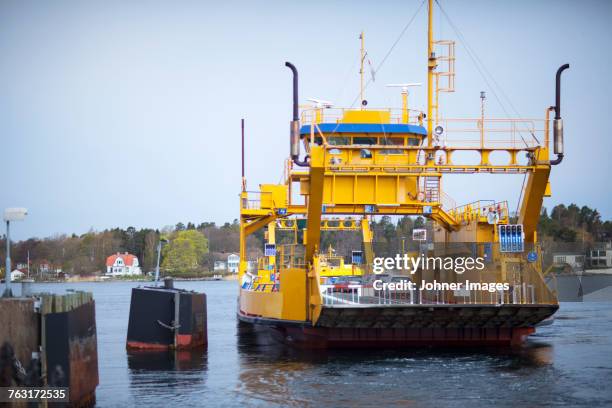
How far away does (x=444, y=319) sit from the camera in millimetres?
24344

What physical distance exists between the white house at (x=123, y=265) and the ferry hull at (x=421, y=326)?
123357 millimetres

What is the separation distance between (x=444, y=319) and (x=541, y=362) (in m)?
2.80

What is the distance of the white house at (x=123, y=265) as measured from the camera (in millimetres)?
148375

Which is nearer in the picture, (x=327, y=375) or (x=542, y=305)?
(x=327, y=375)

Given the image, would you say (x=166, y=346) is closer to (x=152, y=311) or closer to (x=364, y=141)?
(x=152, y=311)

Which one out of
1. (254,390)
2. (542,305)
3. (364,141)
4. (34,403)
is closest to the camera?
(34,403)

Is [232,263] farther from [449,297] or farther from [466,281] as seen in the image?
[466,281]

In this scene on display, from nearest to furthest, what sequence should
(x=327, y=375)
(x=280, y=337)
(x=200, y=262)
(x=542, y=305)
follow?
(x=327, y=375) < (x=542, y=305) < (x=280, y=337) < (x=200, y=262)

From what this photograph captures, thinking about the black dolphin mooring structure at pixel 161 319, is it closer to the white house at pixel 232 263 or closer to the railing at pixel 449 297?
the railing at pixel 449 297

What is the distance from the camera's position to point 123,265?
490ft

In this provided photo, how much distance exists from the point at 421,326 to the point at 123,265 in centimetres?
12850

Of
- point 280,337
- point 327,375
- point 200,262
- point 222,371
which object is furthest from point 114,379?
point 200,262

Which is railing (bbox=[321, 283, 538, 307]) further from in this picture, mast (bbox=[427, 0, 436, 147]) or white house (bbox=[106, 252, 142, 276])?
white house (bbox=[106, 252, 142, 276])

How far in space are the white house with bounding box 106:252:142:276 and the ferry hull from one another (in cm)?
12336
